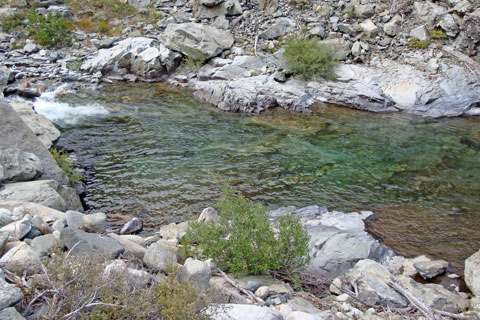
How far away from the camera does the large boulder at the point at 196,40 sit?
20328 mm

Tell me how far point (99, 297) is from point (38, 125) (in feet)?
28.2

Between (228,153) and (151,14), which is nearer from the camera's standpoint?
(228,153)

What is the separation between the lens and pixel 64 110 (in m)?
14.5

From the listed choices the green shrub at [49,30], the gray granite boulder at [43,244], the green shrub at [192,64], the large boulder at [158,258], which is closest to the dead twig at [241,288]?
the large boulder at [158,258]

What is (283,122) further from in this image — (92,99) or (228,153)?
(92,99)

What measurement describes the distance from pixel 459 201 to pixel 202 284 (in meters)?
6.98

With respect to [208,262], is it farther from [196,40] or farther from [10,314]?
[196,40]

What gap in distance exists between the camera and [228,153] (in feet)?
35.9

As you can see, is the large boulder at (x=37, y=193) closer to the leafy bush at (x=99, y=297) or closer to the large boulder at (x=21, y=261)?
the large boulder at (x=21, y=261)

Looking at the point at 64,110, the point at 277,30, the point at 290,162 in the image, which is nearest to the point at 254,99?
the point at 290,162

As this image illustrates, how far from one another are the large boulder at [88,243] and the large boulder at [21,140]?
12.0ft

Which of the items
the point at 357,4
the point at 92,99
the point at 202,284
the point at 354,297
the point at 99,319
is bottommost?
the point at 92,99

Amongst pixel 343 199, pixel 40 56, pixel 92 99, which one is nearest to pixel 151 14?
pixel 40 56

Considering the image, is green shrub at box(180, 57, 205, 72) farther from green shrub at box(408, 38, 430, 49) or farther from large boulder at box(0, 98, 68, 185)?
large boulder at box(0, 98, 68, 185)
